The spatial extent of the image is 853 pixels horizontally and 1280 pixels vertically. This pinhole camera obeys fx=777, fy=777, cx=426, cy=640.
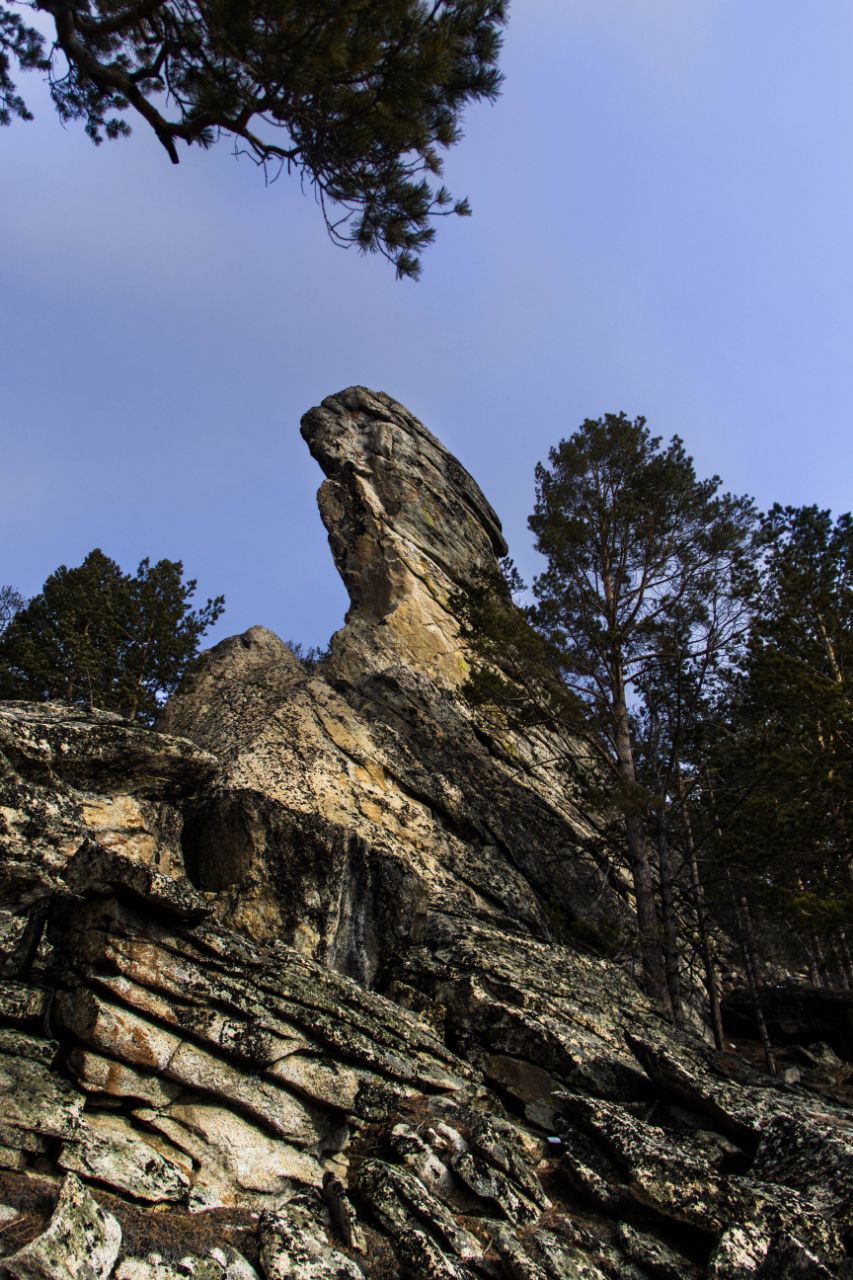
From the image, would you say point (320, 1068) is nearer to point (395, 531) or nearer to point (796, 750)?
point (796, 750)

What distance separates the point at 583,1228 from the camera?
7.66 meters

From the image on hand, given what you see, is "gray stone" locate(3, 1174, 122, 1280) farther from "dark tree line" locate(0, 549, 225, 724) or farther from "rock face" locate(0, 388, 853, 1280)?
"dark tree line" locate(0, 549, 225, 724)

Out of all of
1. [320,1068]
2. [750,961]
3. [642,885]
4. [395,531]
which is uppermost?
[395,531]

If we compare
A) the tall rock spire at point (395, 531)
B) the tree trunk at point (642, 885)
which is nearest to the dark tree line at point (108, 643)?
the tall rock spire at point (395, 531)

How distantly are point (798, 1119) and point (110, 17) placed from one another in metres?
17.0

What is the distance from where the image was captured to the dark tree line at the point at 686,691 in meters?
15.7

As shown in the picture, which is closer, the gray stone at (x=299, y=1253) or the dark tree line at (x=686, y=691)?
the gray stone at (x=299, y=1253)

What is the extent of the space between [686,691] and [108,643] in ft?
58.2

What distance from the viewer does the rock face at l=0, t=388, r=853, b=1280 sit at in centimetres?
667

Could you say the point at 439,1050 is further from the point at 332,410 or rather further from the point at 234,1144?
the point at 332,410

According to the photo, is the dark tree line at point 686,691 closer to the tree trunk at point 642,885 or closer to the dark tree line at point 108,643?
the tree trunk at point 642,885

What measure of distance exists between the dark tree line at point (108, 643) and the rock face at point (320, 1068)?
9.54 meters

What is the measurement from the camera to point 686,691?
19391 millimetres

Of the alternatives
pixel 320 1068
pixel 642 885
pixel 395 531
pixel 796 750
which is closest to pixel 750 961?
pixel 642 885
